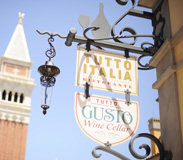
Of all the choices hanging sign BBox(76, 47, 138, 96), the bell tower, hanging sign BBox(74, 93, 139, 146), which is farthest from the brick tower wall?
hanging sign BBox(74, 93, 139, 146)

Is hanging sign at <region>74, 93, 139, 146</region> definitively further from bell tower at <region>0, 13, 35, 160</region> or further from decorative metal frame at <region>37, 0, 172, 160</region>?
bell tower at <region>0, 13, 35, 160</region>

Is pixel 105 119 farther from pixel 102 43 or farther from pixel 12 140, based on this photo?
pixel 12 140

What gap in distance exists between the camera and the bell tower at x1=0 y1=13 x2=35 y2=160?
150 feet

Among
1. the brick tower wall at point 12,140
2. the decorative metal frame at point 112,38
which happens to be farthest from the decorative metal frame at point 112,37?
the brick tower wall at point 12,140

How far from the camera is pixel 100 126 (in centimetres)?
415

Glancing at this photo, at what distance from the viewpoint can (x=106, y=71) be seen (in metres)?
4.55

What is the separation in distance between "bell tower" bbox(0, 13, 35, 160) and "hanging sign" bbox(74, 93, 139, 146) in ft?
140

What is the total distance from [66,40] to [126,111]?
3.53 ft

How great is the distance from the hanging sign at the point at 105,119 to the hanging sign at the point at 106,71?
20 centimetres

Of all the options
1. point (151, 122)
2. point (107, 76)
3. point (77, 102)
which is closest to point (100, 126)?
point (77, 102)

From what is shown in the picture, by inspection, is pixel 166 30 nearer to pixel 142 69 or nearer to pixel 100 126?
pixel 142 69

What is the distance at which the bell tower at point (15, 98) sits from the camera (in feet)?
150

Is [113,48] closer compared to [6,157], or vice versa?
[113,48]

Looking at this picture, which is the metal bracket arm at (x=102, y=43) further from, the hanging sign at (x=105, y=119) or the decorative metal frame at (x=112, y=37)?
the hanging sign at (x=105, y=119)
